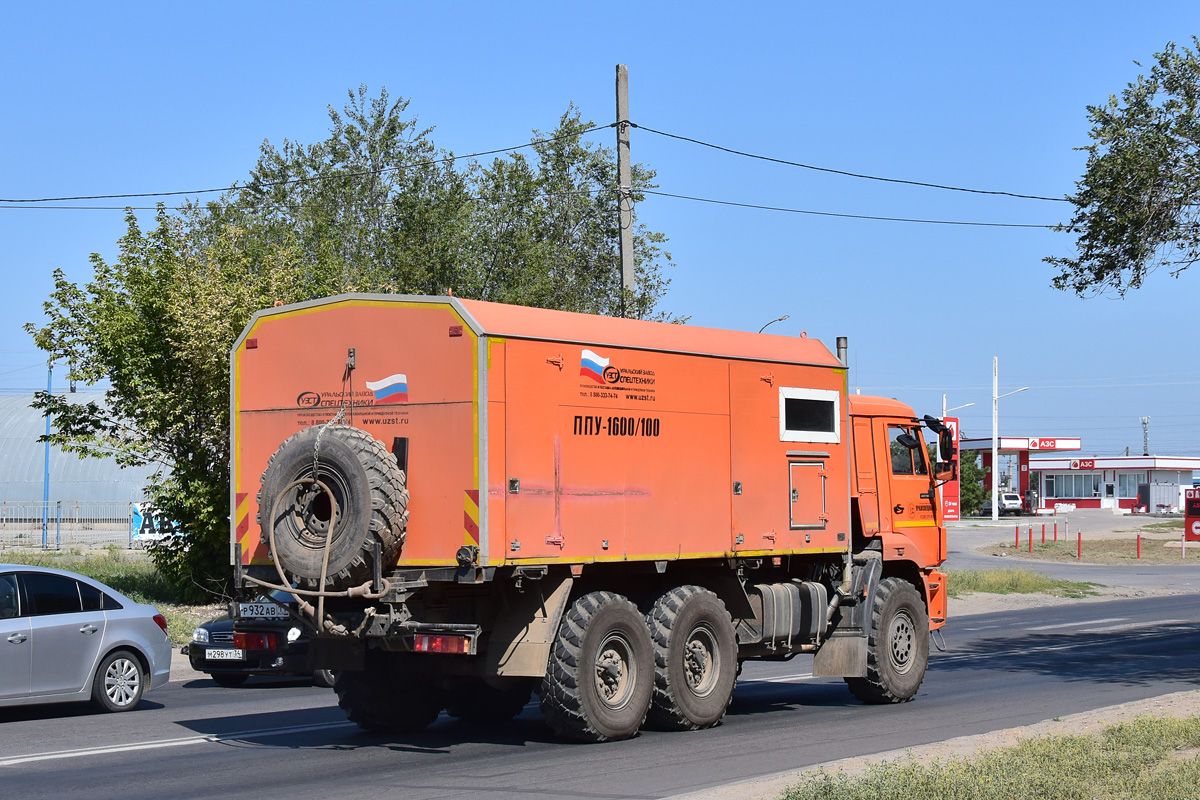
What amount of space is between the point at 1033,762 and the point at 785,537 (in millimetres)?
4485

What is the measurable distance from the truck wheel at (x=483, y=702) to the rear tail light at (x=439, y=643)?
241cm

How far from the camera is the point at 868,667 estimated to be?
45.6 feet

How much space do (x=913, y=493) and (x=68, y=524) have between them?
50674 mm

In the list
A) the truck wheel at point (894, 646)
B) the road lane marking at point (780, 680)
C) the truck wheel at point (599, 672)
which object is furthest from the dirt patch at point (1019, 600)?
the truck wheel at point (599, 672)

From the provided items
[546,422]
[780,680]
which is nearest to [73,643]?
[546,422]

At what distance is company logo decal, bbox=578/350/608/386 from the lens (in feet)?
36.1

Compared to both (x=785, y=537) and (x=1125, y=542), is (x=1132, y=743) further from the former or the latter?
(x=1125, y=542)

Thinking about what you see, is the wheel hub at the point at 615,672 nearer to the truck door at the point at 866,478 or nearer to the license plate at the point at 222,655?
the truck door at the point at 866,478

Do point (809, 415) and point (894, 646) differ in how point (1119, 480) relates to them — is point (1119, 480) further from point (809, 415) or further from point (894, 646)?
point (809, 415)

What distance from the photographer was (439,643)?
399 inches

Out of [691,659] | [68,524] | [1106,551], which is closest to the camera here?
[691,659]

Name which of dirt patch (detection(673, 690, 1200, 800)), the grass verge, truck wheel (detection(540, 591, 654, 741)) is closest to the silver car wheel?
truck wheel (detection(540, 591, 654, 741))

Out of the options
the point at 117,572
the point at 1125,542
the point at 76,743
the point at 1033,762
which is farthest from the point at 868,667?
the point at 1125,542

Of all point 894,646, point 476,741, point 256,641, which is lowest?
point 476,741
